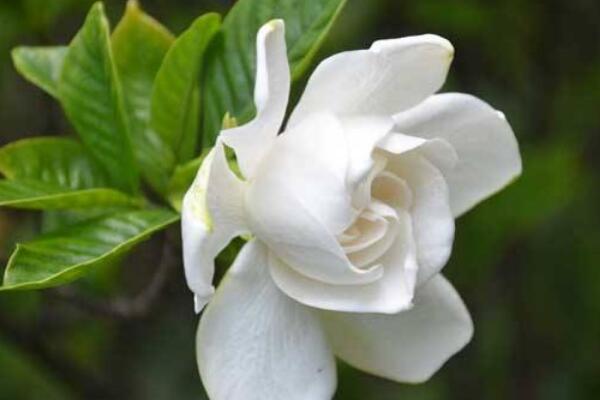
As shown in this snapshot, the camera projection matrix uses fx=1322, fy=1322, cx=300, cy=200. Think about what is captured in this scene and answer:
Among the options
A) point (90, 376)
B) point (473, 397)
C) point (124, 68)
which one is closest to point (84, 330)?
point (90, 376)

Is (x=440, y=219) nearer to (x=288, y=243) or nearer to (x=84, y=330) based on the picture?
(x=288, y=243)

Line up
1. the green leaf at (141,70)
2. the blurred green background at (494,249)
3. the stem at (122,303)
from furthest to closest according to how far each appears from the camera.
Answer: the blurred green background at (494,249) < the stem at (122,303) < the green leaf at (141,70)

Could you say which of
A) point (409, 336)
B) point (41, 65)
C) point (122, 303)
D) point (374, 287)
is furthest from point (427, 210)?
→ point (122, 303)

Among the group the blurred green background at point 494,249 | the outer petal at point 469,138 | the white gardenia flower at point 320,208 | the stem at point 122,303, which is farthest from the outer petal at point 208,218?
the blurred green background at point 494,249

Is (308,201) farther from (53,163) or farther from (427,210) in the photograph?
(53,163)

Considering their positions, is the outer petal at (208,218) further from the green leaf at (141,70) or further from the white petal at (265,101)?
the green leaf at (141,70)

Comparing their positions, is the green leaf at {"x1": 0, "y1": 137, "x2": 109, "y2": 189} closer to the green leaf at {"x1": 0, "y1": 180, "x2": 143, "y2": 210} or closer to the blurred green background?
the green leaf at {"x1": 0, "y1": 180, "x2": 143, "y2": 210}
